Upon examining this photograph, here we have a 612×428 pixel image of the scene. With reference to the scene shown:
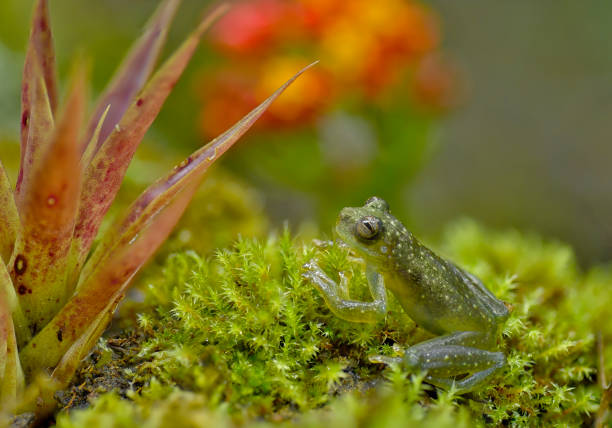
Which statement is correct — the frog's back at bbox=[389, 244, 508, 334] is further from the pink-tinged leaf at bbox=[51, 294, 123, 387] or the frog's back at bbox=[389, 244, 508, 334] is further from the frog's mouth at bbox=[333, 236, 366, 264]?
the pink-tinged leaf at bbox=[51, 294, 123, 387]

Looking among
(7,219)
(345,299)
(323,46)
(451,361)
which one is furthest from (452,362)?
(323,46)

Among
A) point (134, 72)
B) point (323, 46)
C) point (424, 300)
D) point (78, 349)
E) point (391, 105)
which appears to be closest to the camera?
point (78, 349)

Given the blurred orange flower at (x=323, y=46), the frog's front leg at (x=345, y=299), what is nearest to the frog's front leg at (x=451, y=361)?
the frog's front leg at (x=345, y=299)

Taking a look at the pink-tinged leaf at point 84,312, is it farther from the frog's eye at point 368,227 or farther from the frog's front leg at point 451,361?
the frog's front leg at point 451,361

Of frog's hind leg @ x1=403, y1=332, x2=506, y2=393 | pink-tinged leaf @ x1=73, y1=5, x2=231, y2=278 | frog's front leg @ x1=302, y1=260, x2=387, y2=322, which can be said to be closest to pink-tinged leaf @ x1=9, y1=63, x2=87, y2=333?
pink-tinged leaf @ x1=73, y1=5, x2=231, y2=278

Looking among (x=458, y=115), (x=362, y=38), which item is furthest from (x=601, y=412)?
(x=458, y=115)

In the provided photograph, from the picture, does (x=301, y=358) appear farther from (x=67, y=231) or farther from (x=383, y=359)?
(x=67, y=231)
